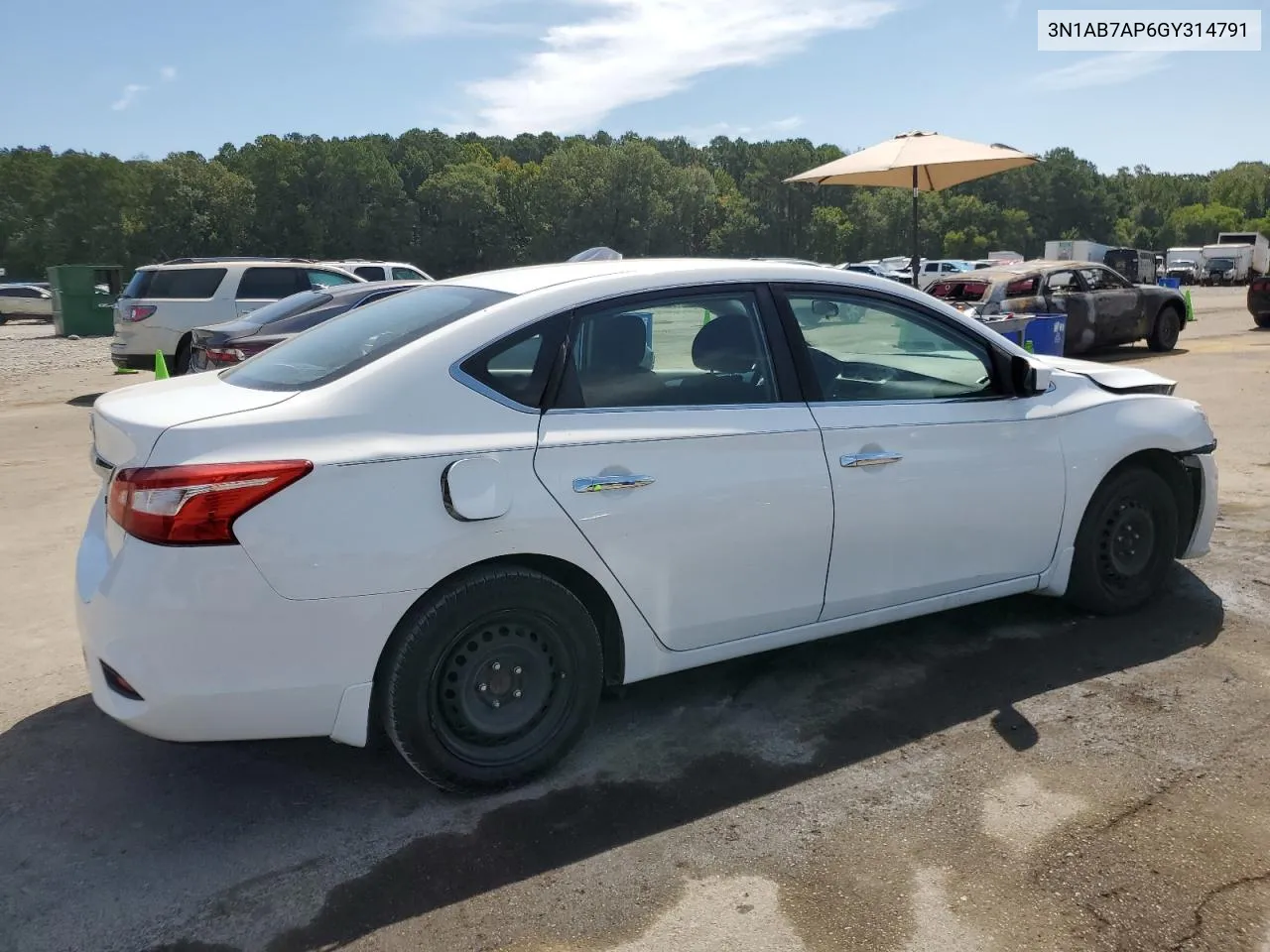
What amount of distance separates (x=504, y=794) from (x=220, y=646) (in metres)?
1.03

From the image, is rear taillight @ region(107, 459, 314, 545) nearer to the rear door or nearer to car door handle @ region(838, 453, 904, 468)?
car door handle @ region(838, 453, 904, 468)

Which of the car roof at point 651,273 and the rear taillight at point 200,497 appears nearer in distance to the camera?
the rear taillight at point 200,497

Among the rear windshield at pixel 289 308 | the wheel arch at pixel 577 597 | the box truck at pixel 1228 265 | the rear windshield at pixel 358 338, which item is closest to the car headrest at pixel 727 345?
the rear windshield at pixel 358 338

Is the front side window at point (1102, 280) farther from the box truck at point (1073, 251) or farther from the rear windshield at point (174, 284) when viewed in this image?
the box truck at point (1073, 251)

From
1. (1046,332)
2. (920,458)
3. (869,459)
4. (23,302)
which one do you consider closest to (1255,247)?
(1046,332)

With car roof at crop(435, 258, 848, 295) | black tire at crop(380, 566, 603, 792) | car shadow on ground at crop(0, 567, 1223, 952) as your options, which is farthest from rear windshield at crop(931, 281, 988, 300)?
black tire at crop(380, 566, 603, 792)

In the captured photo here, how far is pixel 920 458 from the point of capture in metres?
3.82

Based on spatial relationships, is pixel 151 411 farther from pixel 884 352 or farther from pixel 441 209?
pixel 441 209

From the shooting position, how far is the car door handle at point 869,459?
3.65m

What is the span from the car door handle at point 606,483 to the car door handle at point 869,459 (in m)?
0.81

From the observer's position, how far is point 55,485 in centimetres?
794

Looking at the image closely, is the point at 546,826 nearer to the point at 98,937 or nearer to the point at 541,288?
the point at 98,937

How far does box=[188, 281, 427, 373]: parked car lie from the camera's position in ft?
31.0

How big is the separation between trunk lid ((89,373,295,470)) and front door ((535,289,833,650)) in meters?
0.94
